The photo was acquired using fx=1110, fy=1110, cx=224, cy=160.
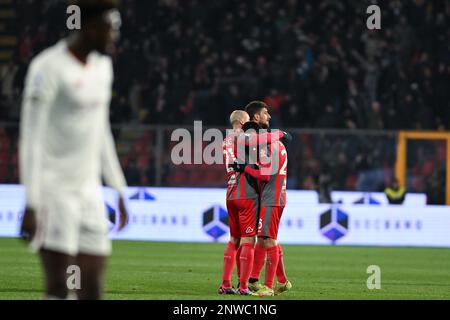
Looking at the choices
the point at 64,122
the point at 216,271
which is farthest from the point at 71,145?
the point at 216,271

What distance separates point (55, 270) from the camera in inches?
235

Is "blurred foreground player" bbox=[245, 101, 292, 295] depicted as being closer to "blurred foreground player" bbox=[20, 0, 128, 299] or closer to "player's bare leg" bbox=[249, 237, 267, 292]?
"player's bare leg" bbox=[249, 237, 267, 292]

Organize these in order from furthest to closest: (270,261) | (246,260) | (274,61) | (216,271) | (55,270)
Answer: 1. (274,61)
2. (216,271)
3. (270,261)
4. (246,260)
5. (55,270)

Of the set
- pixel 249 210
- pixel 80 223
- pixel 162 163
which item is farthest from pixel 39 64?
pixel 162 163

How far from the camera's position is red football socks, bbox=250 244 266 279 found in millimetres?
Answer: 12055

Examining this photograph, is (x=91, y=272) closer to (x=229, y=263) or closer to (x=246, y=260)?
(x=246, y=260)

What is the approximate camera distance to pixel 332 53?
28062 millimetres

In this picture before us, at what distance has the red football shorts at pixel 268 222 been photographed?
39.0ft

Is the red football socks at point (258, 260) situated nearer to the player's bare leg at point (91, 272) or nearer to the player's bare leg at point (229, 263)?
the player's bare leg at point (229, 263)

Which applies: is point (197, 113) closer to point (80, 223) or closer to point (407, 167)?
point (407, 167)

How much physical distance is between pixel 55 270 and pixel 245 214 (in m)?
5.98

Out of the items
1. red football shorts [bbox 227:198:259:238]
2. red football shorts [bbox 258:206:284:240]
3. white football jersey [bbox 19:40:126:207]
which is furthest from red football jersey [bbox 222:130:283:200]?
white football jersey [bbox 19:40:126:207]
